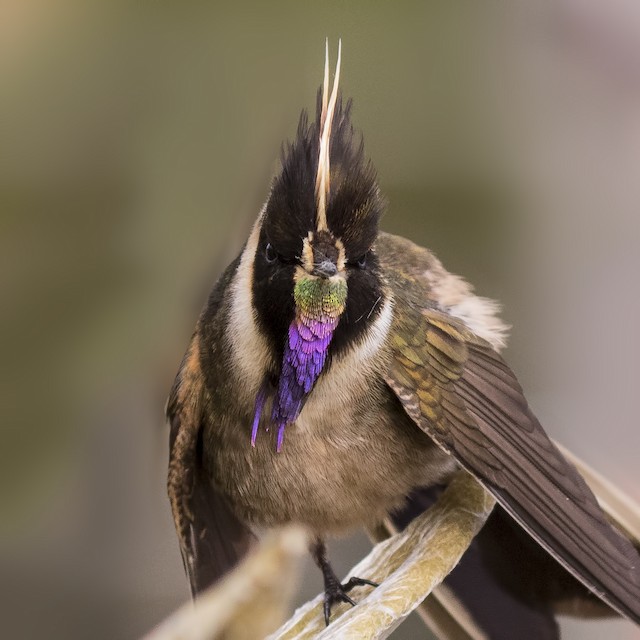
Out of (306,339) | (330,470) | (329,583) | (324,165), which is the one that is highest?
(324,165)

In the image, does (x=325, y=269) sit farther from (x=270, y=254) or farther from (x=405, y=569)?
(x=405, y=569)

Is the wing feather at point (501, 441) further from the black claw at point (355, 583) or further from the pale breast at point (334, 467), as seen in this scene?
the black claw at point (355, 583)

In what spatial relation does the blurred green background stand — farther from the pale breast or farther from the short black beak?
the short black beak

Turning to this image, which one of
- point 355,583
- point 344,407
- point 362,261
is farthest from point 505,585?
point 362,261

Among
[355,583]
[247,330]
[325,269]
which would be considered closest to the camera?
[325,269]

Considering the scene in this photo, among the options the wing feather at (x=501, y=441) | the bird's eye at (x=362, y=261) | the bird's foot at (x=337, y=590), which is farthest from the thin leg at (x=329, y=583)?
the bird's eye at (x=362, y=261)

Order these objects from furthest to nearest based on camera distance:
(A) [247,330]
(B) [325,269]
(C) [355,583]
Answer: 1. (C) [355,583]
2. (A) [247,330]
3. (B) [325,269]

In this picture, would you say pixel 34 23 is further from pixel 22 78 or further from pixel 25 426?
pixel 25 426

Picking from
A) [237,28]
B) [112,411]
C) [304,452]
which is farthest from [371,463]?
[237,28]
